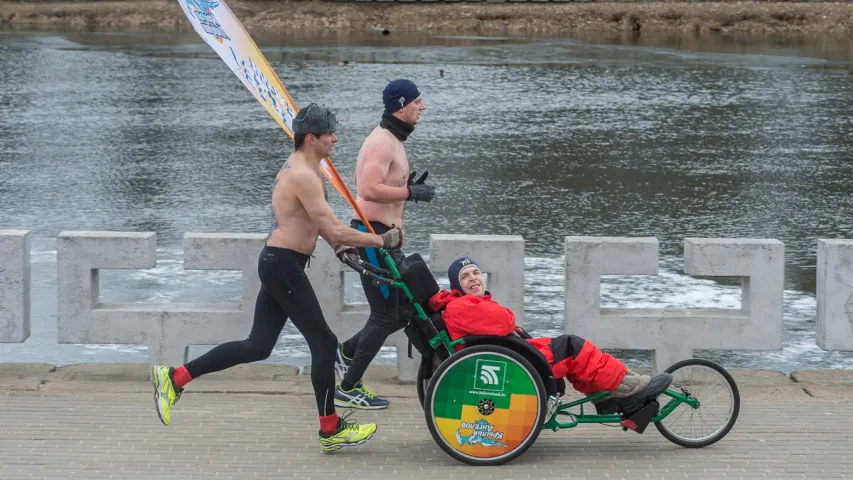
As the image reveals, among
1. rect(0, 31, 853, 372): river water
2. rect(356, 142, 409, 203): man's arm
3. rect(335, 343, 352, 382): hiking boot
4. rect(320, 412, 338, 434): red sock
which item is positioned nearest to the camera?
rect(320, 412, 338, 434): red sock

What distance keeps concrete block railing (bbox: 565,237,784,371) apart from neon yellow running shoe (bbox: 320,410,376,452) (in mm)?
1579

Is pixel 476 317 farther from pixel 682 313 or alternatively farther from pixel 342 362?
Answer: pixel 682 313

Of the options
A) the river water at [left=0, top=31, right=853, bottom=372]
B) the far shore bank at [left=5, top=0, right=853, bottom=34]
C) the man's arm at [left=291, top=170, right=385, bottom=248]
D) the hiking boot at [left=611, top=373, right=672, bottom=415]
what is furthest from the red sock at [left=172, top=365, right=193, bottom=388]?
the far shore bank at [left=5, top=0, right=853, bottom=34]

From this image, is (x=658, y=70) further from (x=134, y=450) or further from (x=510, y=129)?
(x=134, y=450)

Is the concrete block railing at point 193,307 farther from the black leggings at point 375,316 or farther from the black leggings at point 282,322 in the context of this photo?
the black leggings at point 282,322

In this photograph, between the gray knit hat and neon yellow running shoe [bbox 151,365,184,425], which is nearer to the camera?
the gray knit hat

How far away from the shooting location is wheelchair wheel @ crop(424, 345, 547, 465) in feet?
18.0

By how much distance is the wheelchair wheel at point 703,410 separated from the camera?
580 centimetres

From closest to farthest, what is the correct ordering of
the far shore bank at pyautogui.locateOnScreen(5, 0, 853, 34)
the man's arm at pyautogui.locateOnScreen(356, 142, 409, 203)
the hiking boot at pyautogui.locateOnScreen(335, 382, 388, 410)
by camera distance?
the man's arm at pyautogui.locateOnScreen(356, 142, 409, 203), the hiking boot at pyautogui.locateOnScreen(335, 382, 388, 410), the far shore bank at pyautogui.locateOnScreen(5, 0, 853, 34)

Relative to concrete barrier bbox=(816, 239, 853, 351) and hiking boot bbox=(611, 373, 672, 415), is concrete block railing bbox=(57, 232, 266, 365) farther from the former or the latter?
concrete barrier bbox=(816, 239, 853, 351)

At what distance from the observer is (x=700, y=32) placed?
43.4m

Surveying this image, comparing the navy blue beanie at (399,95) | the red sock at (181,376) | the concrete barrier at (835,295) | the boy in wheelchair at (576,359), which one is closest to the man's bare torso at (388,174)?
the navy blue beanie at (399,95)

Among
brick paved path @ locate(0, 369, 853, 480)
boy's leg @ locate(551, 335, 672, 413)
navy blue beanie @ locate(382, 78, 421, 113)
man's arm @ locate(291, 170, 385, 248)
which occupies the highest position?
navy blue beanie @ locate(382, 78, 421, 113)

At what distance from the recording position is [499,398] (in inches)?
217
